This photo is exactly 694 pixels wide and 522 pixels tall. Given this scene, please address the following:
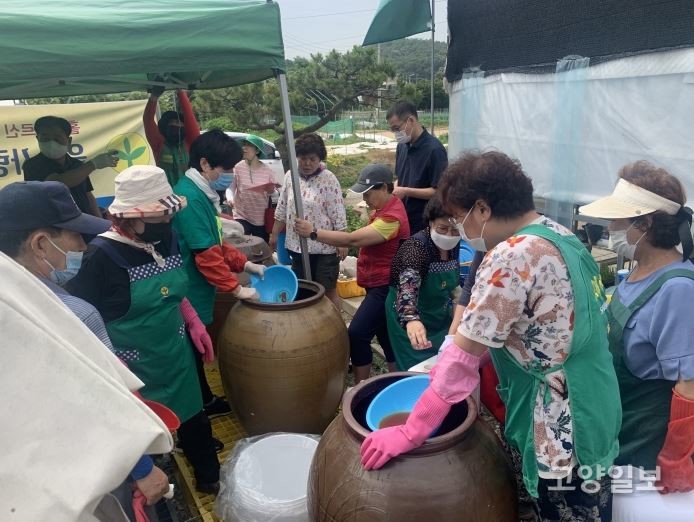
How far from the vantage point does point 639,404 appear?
2.00 meters

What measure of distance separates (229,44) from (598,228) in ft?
11.6

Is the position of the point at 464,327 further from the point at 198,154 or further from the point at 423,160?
the point at 423,160

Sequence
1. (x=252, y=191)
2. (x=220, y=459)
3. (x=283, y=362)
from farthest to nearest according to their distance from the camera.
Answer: (x=252, y=191) < (x=220, y=459) < (x=283, y=362)

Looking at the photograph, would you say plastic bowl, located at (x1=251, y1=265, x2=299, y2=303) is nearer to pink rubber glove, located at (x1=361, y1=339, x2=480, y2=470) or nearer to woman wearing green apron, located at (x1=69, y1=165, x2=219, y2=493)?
woman wearing green apron, located at (x1=69, y1=165, x2=219, y2=493)

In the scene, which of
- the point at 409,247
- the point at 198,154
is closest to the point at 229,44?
the point at 198,154

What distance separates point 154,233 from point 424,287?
1448 mm

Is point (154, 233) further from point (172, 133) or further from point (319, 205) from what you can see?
point (172, 133)

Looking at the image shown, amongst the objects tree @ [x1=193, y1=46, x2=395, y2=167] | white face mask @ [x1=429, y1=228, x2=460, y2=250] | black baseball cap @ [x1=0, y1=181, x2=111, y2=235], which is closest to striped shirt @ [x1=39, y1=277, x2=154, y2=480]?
black baseball cap @ [x1=0, y1=181, x2=111, y2=235]

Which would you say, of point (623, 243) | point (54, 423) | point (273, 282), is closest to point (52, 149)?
point (273, 282)

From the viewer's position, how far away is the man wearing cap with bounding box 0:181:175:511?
1666mm

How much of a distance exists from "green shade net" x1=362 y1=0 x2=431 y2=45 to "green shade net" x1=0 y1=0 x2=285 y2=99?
3.17m

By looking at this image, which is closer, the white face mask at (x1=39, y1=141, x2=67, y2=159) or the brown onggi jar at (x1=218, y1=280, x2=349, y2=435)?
the brown onggi jar at (x1=218, y1=280, x2=349, y2=435)

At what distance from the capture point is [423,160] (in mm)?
4160

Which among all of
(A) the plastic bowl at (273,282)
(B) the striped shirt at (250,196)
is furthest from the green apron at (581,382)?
(B) the striped shirt at (250,196)
